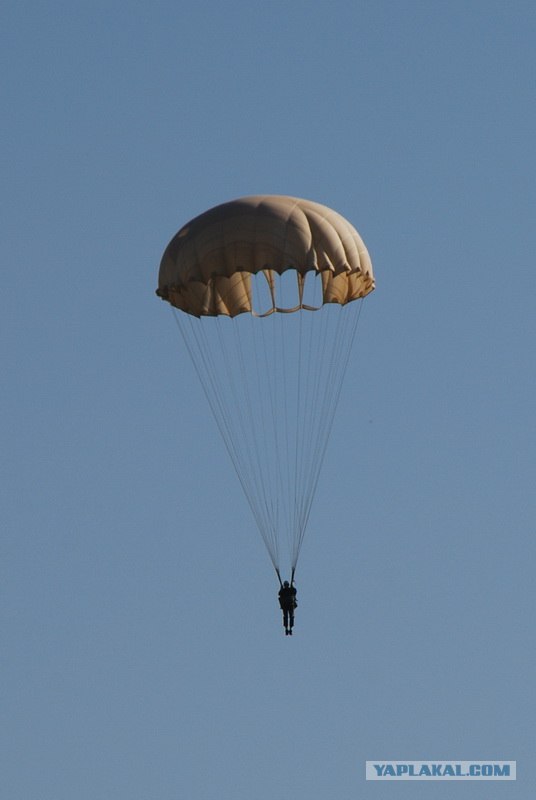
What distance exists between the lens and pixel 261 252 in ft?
285

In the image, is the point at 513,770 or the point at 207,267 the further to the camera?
the point at 513,770

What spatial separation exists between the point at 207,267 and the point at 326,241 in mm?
2819

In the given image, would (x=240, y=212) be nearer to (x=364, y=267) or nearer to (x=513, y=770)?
(x=364, y=267)

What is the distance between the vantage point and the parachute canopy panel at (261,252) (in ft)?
285

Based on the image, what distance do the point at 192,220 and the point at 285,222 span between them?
242cm

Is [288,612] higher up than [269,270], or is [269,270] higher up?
[269,270]

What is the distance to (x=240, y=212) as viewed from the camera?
87.5m

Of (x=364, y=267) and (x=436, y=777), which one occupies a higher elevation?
(x=364, y=267)

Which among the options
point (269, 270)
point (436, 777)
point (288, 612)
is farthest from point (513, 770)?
point (269, 270)

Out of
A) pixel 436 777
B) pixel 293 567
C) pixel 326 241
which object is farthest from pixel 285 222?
pixel 436 777

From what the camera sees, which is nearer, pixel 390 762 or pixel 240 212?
pixel 240 212

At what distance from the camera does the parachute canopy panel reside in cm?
8694

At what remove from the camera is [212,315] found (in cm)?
8925

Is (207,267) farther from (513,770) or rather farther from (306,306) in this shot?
(513,770)
